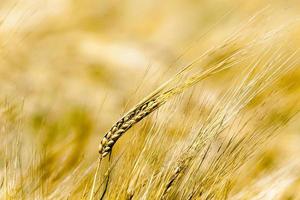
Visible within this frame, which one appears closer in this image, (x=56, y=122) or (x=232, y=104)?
(x=232, y=104)

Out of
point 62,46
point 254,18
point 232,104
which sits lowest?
point 232,104

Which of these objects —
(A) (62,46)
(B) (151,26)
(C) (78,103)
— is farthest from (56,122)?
(B) (151,26)

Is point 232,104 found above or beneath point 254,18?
beneath

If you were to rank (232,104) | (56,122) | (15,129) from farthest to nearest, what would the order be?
(56,122) < (15,129) < (232,104)

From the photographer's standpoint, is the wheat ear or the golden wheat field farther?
the golden wheat field

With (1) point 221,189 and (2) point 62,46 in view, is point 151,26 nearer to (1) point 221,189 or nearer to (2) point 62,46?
(2) point 62,46

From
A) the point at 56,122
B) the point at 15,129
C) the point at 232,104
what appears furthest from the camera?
the point at 56,122

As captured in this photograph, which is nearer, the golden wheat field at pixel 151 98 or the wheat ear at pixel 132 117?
the wheat ear at pixel 132 117
